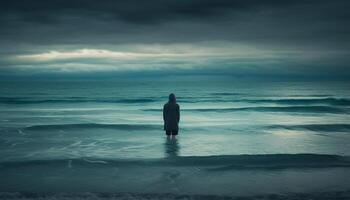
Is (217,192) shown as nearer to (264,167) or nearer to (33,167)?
(264,167)

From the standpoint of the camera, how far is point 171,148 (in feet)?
40.5

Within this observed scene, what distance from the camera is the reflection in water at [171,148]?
11.2m

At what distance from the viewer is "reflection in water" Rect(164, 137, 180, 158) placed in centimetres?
1120

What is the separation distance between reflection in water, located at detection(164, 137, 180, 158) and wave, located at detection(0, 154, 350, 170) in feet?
1.56

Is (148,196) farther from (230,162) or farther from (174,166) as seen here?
(230,162)

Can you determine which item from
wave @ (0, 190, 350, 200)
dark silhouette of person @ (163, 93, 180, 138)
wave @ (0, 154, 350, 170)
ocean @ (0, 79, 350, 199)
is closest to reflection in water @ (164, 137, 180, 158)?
ocean @ (0, 79, 350, 199)

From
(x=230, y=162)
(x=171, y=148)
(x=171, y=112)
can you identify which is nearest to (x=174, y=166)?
(x=230, y=162)

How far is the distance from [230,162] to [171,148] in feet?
9.17

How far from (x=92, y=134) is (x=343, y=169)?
1093 cm

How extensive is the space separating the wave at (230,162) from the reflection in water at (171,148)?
1.56 feet

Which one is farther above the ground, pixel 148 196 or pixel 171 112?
pixel 171 112

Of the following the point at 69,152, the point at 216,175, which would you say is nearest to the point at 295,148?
the point at 216,175

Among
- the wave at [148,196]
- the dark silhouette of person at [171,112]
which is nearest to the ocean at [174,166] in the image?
the wave at [148,196]

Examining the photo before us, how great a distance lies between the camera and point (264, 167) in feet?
31.4
